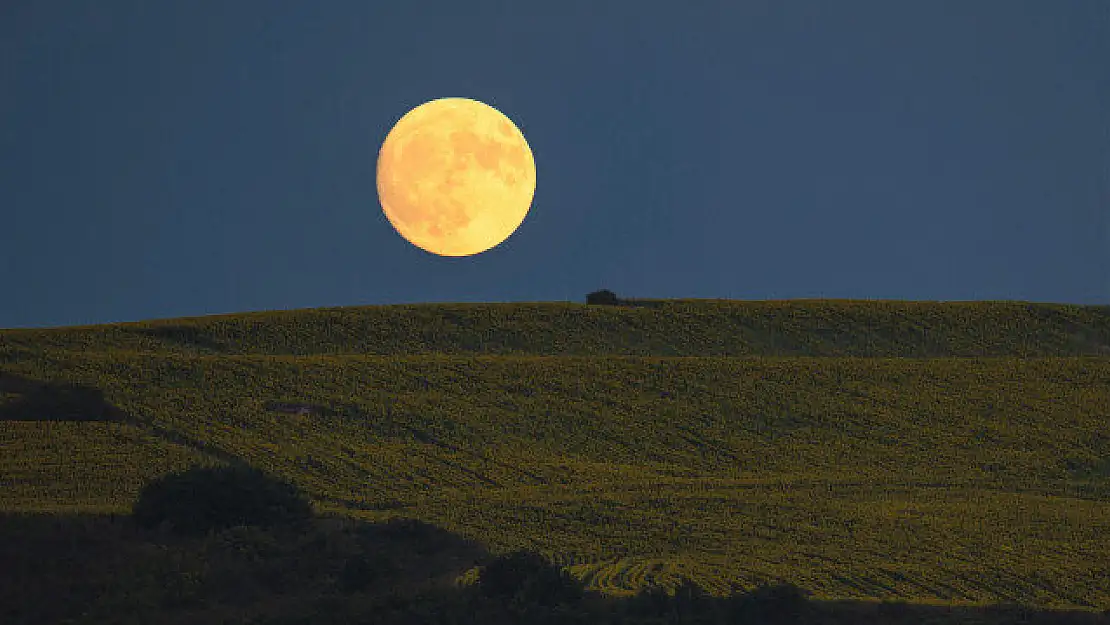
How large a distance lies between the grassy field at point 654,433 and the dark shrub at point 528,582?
110 inches

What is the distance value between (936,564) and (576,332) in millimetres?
44178

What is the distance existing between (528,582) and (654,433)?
96.9 feet

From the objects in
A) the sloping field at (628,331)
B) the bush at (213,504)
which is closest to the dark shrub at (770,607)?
the bush at (213,504)

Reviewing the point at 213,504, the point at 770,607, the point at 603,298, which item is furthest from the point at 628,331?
the point at 770,607

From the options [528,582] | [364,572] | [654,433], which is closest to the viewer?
[528,582]

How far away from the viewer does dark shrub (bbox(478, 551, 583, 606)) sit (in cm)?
3180

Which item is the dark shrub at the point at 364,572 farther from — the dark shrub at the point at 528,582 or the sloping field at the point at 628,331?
the sloping field at the point at 628,331

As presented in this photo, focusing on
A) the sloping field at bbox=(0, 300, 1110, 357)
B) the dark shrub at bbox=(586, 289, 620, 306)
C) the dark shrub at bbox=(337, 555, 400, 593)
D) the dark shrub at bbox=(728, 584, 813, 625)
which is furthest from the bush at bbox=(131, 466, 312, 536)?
the dark shrub at bbox=(586, 289, 620, 306)

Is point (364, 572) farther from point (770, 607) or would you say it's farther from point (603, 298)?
point (603, 298)

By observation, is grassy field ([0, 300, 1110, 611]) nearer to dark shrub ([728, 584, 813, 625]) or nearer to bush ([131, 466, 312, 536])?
bush ([131, 466, 312, 536])

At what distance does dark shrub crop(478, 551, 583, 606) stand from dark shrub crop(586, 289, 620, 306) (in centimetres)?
6342

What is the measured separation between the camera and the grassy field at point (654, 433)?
1672 inches

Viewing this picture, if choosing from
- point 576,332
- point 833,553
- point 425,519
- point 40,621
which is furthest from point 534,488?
point 576,332

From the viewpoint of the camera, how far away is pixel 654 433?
61375mm
